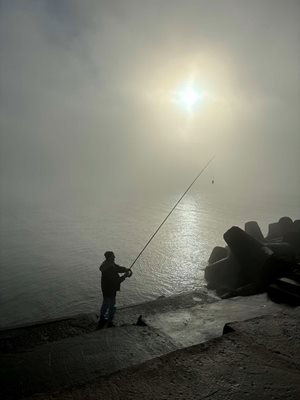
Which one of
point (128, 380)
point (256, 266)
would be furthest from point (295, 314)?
point (256, 266)

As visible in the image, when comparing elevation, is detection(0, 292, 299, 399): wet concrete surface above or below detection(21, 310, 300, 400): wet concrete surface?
below

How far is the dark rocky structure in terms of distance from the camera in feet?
21.3

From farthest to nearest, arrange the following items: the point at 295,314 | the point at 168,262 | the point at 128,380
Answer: the point at 168,262
the point at 295,314
the point at 128,380

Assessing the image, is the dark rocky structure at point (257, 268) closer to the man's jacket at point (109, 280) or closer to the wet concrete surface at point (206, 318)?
the wet concrete surface at point (206, 318)

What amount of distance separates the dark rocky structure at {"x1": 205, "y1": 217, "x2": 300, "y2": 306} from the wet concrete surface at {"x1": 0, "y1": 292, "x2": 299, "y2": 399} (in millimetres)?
577

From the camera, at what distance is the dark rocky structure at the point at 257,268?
6.49 m

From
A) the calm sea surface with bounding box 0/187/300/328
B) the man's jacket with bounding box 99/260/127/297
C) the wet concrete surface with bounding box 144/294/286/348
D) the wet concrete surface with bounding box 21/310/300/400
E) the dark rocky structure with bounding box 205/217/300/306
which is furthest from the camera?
the calm sea surface with bounding box 0/187/300/328

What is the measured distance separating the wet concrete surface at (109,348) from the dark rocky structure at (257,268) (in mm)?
577

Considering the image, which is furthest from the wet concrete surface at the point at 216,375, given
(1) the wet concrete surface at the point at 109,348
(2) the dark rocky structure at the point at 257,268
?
(2) the dark rocky structure at the point at 257,268

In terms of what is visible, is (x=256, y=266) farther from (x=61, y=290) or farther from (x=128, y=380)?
(x=61, y=290)

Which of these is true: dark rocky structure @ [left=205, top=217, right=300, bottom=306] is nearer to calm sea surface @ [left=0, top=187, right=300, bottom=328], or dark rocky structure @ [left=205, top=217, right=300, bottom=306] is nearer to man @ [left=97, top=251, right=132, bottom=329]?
man @ [left=97, top=251, right=132, bottom=329]

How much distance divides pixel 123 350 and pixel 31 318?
11.1 metres

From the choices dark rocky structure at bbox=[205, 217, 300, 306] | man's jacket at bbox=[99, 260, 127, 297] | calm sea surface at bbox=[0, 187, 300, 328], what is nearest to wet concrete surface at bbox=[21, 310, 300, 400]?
dark rocky structure at bbox=[205, 217, 300, 306]

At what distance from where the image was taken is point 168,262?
25.0 metres
